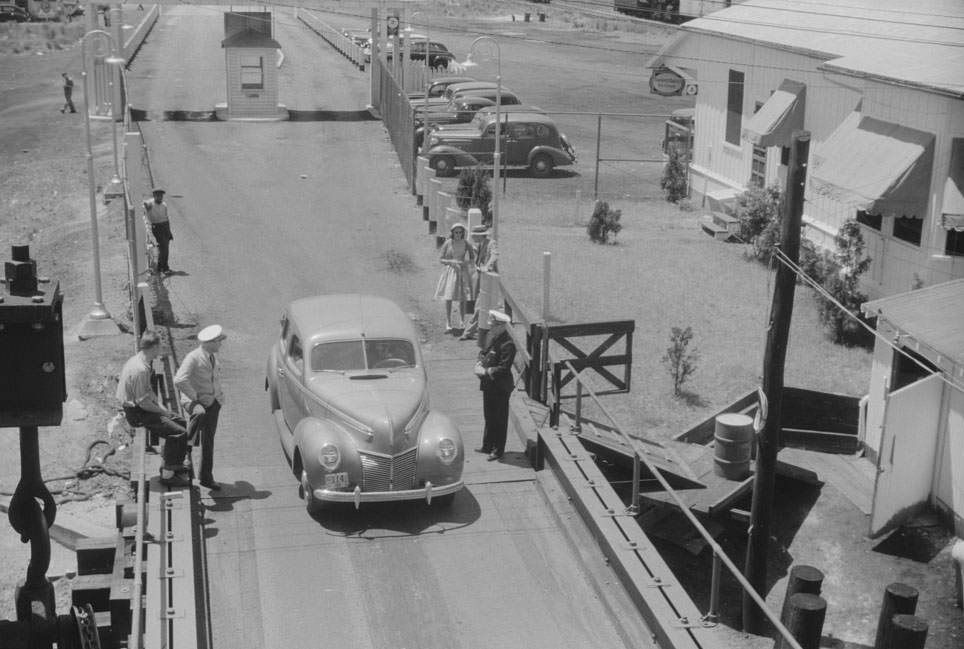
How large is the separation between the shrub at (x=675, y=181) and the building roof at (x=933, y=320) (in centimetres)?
1582

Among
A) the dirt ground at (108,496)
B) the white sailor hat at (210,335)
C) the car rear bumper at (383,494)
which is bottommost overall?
the dirt ground at (108,496)

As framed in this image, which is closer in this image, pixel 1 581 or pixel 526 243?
pixel 1 581

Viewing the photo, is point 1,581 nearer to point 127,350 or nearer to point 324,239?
point 127,350

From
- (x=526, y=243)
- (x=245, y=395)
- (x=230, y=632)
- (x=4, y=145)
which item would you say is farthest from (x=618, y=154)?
(x=230, y=632)

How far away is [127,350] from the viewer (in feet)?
65.4

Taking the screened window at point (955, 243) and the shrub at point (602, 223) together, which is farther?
the shrub at point (602, 223)

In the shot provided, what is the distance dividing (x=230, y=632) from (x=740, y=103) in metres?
23.0

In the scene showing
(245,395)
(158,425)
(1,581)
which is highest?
(158,425)

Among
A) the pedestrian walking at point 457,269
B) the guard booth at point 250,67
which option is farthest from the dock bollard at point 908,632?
the guard booth at point 250,67

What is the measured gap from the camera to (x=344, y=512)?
1259cm

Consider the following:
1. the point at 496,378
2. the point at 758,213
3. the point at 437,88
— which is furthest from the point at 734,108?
the point at 496,378

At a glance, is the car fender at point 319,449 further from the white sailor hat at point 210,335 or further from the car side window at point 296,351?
the white sailor hat at point 210,335

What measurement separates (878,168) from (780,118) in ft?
17.3

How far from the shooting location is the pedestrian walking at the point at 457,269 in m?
18.6
